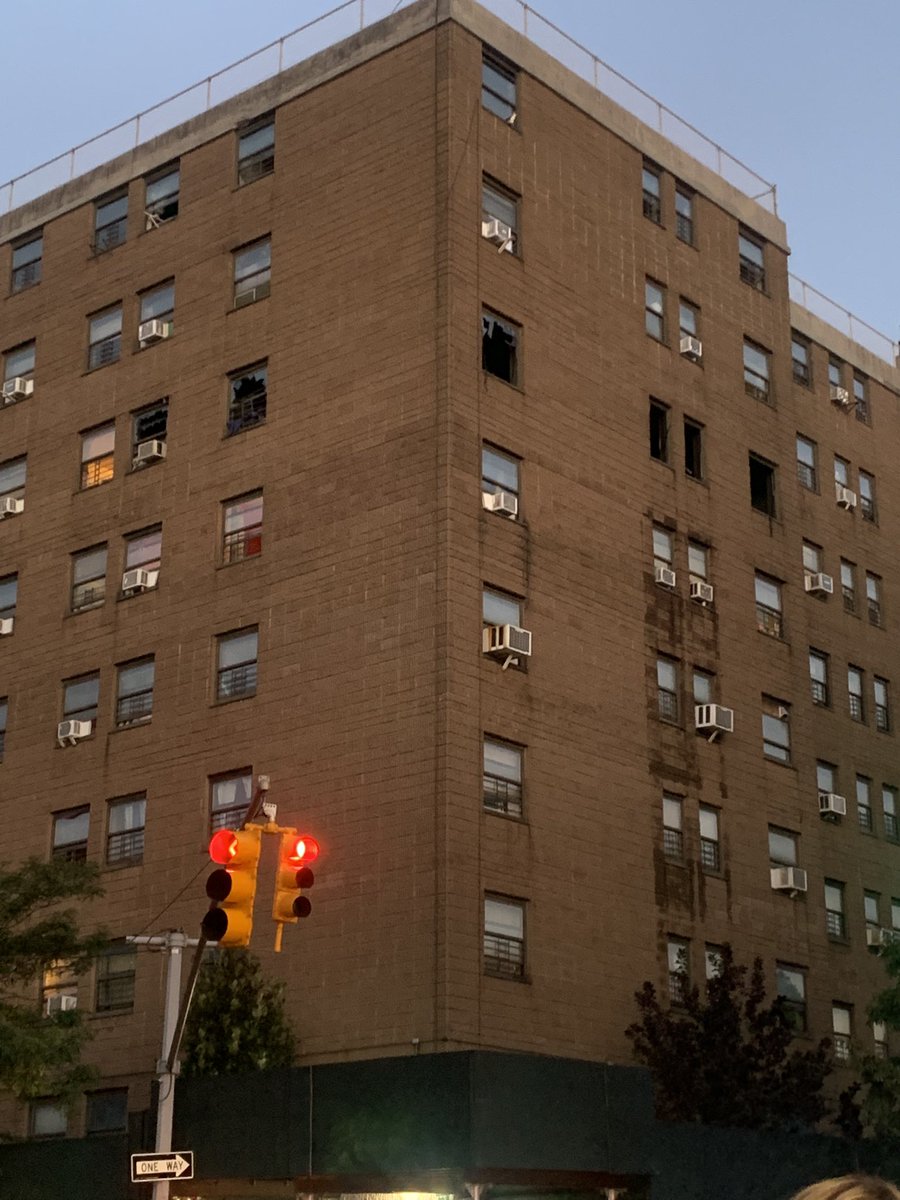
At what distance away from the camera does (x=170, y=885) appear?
38031 mm

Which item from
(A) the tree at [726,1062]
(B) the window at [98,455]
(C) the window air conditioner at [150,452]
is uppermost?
(B) the window at [98,455]

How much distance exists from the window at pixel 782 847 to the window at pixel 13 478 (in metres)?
19.8

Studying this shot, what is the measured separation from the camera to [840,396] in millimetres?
51125

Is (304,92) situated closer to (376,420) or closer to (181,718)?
(376,420)

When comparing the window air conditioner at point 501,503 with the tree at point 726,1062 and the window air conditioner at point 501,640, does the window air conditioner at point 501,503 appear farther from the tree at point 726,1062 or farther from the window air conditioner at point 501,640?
the tree at point 726,1062

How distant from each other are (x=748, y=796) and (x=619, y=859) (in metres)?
5.29

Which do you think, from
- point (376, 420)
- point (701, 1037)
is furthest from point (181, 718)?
point (701, 1037)

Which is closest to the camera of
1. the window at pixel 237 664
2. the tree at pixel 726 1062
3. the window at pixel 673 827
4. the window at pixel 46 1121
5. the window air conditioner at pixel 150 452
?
the tree at pixel 726 1062

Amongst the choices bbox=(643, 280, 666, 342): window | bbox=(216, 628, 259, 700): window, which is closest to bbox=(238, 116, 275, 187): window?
bbox=(643, 280, 666, 342): window

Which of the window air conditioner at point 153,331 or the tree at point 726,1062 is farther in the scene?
the window air conditioner at point 153,331

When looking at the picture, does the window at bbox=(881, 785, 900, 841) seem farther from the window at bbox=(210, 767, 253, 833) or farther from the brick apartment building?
the window at bbox=(210, 767, 253, 833)

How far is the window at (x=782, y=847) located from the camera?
42156 millimetres

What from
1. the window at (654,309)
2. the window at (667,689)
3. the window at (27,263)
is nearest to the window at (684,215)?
the window at (654,309)

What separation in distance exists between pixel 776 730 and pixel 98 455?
17.3 metres
